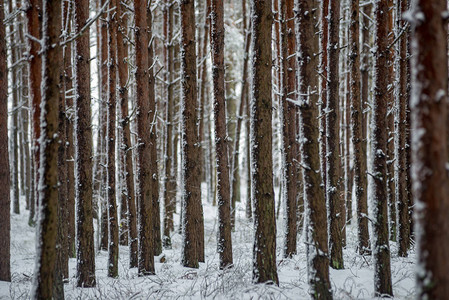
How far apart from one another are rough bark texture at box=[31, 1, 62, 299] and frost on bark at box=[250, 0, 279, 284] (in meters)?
2.81

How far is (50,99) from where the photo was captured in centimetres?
419

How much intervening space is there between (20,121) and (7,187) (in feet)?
46.0

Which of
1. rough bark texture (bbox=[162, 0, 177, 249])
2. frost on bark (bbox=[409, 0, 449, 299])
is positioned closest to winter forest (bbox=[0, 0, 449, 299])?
frost on bark (bbox=[409, 0, 449, 299])

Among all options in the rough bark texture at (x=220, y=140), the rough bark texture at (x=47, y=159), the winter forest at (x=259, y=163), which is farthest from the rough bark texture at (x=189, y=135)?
the rough bark texture at (x=47, y=159)

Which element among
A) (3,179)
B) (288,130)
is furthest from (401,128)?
(3,179)

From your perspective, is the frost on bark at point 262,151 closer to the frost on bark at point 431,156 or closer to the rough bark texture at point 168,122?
the frost on bark at point 431,156

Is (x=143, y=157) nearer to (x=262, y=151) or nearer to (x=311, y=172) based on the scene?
(x=262, y=151)

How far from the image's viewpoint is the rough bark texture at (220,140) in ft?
24.4

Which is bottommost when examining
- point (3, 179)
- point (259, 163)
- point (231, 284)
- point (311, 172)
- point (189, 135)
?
point (231, 284)

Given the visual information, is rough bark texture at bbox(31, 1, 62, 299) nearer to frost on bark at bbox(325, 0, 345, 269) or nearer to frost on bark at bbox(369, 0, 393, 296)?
frost on bark at bbox(369, 0, 393, 296)

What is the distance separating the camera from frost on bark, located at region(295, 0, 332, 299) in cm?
477

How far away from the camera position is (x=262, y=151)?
219 inches

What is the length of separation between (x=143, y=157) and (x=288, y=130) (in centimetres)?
378

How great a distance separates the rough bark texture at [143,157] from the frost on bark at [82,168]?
0.98m
